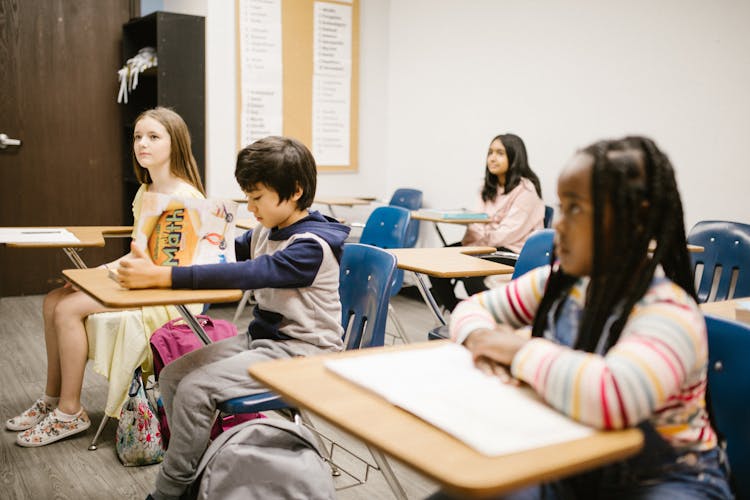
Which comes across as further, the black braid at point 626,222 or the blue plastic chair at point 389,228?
the blue plastic chair at point 389,228

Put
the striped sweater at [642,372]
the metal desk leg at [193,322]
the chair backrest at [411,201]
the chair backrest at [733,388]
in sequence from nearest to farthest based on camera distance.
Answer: the striped sweater at [642,372]
the chair backrest at [733,388]
the metal desk leg at [193,322]
the chair backrest at [411,201]

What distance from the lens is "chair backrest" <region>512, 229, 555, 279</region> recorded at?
2359mm

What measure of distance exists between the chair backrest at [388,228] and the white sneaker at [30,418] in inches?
62.4

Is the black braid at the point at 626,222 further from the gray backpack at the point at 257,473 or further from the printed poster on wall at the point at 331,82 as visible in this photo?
the printed poster on wall at the point at 331,82

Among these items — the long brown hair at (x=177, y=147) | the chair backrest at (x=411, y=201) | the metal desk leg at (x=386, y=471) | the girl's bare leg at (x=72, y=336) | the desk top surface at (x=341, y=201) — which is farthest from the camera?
the chair backrest at (x=411, y=201)

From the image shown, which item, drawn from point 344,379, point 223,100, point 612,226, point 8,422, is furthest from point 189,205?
point 223,100

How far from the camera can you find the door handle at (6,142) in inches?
190

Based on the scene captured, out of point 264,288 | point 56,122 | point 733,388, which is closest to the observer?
point 733,388

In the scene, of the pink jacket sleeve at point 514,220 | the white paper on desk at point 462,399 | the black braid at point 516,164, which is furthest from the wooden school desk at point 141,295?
the black braid at point 516,164

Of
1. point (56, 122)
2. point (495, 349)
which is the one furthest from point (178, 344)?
point (56, 122)

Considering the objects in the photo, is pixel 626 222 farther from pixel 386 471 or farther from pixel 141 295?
pixel 141 295

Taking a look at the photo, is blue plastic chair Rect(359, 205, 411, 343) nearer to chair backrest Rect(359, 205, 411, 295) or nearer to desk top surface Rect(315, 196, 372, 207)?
chair backrest Rect(359, 205, 411, 295)

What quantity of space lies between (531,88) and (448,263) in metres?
2.25

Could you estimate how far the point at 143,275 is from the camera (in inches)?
64.4
